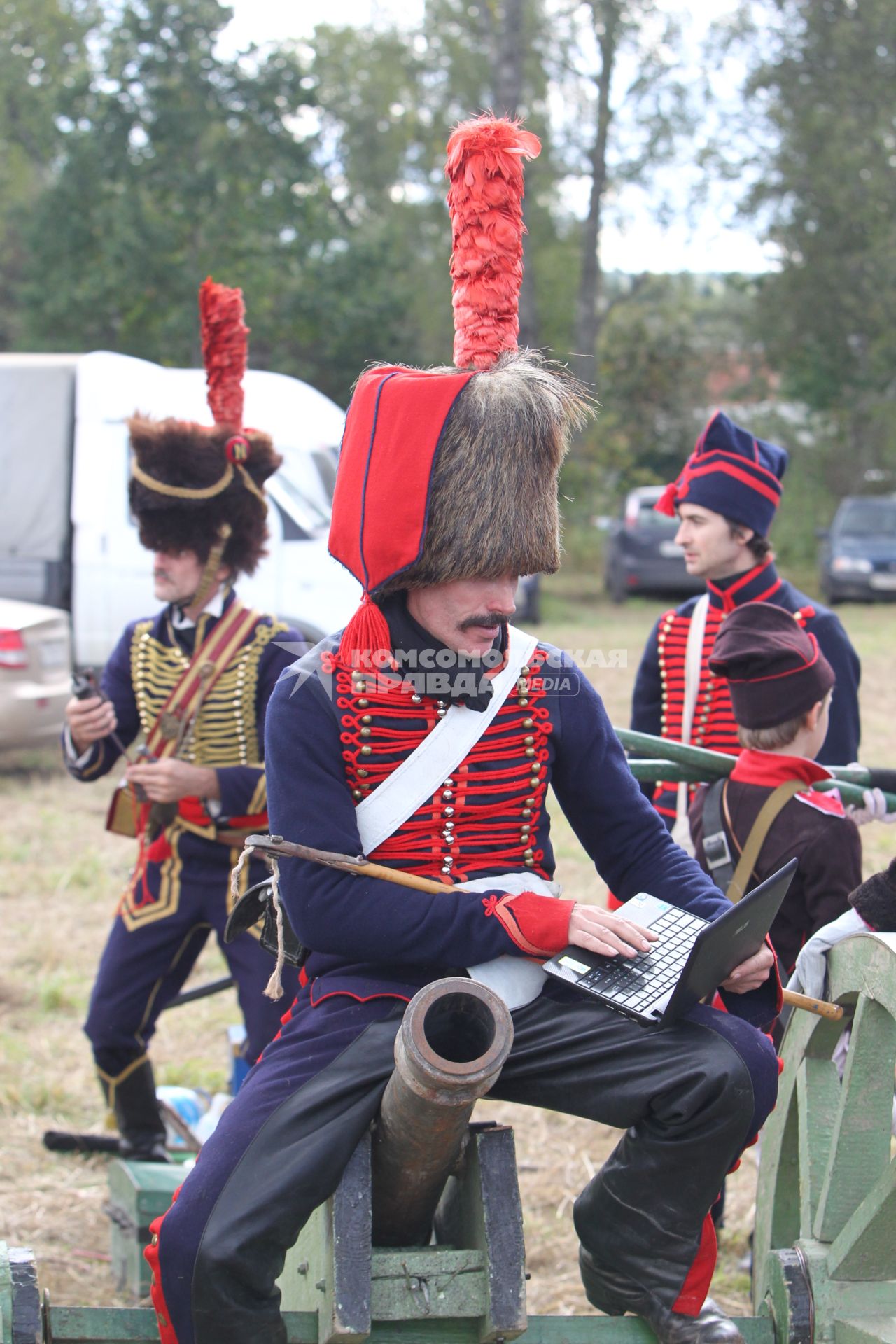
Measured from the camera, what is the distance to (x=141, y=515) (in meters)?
3.93

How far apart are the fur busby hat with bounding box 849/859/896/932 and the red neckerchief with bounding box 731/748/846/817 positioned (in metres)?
0.55

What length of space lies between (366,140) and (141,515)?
2873cm

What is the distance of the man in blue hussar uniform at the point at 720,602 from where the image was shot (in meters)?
3.83

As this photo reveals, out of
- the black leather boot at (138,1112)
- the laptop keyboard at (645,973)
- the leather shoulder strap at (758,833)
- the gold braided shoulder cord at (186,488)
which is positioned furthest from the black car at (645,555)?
the laptop keyboard at (645,973)

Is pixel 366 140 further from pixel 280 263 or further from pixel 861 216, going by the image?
pixel 861 216

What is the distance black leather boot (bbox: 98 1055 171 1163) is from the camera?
3.82m

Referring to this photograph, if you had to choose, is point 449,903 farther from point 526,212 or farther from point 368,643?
point 526,212

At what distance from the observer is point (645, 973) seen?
7.20ft

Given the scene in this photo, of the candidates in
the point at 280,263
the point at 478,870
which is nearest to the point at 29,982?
the point at 478,870

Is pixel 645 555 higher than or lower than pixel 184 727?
lower

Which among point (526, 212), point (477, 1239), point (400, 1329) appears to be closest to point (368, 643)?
point (477, 1239)

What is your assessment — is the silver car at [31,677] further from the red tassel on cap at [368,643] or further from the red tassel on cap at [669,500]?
the red tassel on cap at [368,643]

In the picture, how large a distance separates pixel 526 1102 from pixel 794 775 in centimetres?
109

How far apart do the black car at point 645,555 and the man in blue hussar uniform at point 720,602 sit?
47.2 ft
